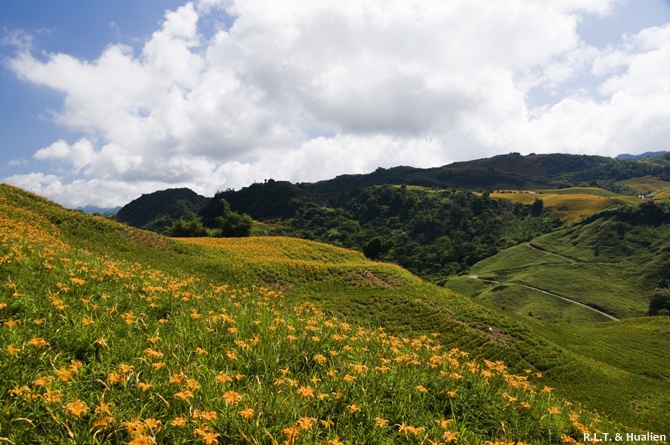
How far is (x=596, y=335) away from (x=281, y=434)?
4037 cm

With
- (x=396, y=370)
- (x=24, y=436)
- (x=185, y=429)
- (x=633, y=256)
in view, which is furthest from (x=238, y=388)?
(x=633, y=256)

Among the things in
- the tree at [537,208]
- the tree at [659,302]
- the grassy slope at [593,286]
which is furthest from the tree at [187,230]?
the tree at [537,208]

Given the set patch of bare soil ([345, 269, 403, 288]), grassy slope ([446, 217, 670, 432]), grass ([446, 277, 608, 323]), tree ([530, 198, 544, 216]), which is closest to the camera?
grassy slope ([446, 217, 670, 432])

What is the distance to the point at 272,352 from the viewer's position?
626 cm

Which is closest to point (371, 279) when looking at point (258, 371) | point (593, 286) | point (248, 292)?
point (248, 292)

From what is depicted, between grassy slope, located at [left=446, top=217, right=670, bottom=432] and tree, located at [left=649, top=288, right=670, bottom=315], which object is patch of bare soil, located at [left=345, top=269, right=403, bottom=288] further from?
tree, located at [left=649, top=288, right=670, bottom=315]

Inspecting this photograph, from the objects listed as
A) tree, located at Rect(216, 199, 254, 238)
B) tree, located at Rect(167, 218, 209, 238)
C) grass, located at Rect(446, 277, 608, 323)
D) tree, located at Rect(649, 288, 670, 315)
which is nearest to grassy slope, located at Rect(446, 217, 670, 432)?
grass, located at Rect(446, 277, 608, 323)

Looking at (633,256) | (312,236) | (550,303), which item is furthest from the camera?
(312,236)

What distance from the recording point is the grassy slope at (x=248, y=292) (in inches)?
263

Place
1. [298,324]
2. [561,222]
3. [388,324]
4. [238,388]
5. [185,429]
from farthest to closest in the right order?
[561,222] < [388,324] < [298,324] < [238,388] < [185,429]

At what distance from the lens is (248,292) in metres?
13.4

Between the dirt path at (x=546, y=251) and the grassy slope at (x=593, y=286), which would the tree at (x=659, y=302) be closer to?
the grassy slope at (x=593, y=286)

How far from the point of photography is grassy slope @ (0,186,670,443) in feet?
21.9

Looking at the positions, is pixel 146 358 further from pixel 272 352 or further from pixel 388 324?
pixel 388 324
